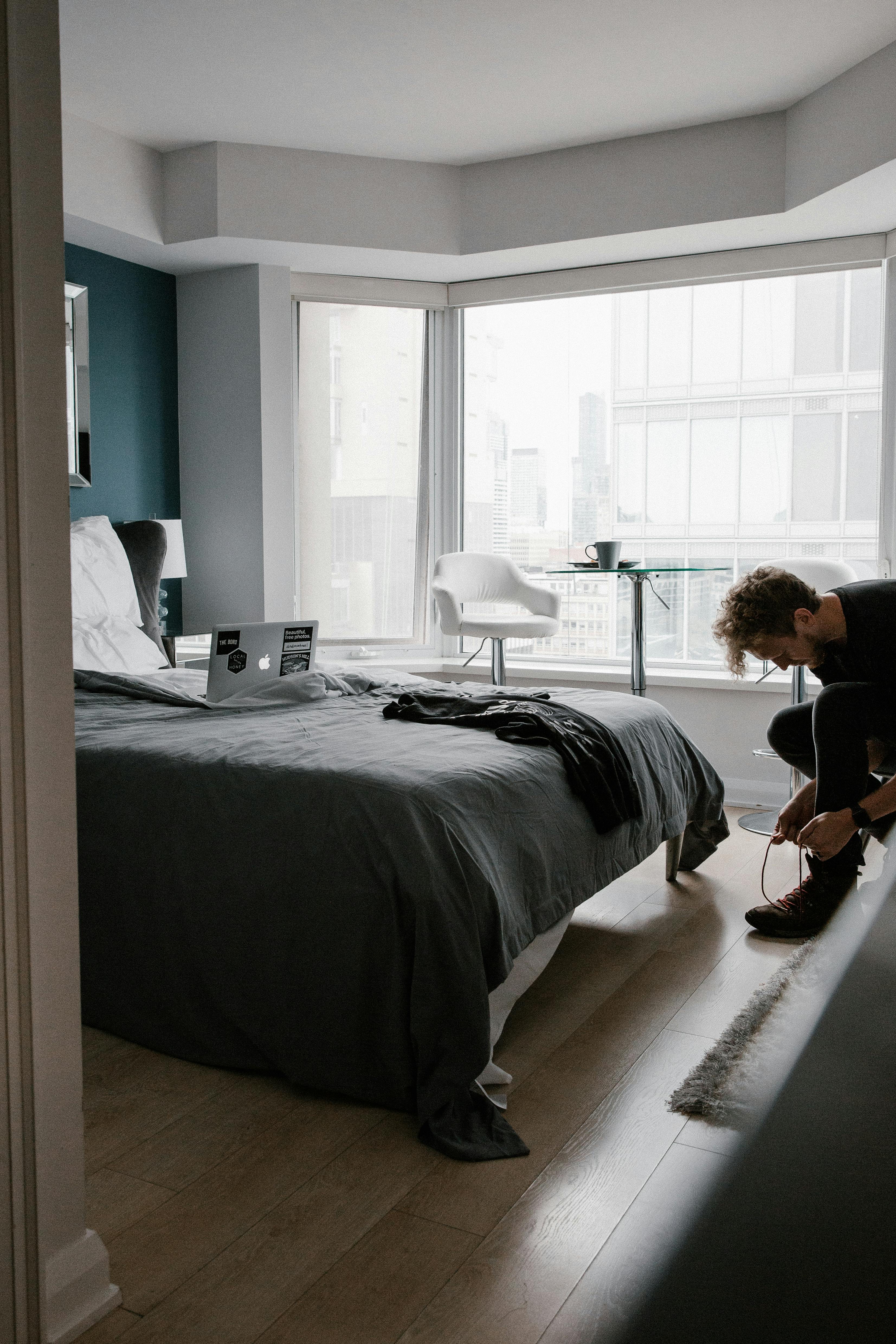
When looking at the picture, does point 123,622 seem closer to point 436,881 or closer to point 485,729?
point 485,729

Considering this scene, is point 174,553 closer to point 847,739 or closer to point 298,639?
point 298,639

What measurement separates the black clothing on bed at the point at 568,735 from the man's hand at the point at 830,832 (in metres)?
0.41

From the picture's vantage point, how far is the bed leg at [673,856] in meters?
3.39

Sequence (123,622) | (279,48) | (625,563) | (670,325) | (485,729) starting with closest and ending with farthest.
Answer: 1. (485,729)
2. (279,48)
3. (123,622)
4. (625,563)
5. (670,325)

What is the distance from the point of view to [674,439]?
17.1 feet

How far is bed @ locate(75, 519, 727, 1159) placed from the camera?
1.89 m

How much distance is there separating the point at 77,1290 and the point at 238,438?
418cm

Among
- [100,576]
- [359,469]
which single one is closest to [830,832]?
[100,576]

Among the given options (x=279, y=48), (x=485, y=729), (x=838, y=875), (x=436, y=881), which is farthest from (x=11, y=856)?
(x=279, y=48)

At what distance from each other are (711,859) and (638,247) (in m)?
2.83

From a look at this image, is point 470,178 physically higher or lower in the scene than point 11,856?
higher

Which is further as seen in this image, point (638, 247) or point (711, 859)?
point (638, 247)

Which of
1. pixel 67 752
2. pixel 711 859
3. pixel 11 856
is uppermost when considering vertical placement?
pixel 67 752

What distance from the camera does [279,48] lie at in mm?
3719
